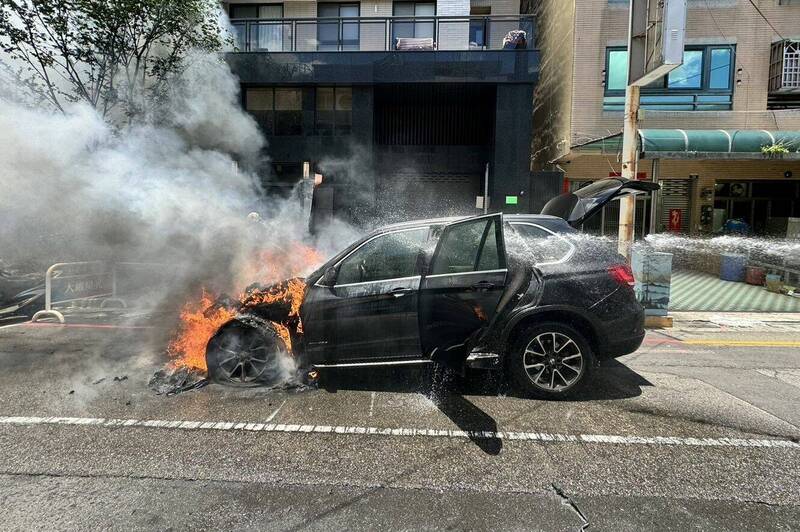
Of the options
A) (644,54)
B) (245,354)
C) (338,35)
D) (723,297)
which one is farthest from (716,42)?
(245,354)

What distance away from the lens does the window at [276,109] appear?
14906 millimetres

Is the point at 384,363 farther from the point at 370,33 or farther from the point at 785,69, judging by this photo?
the point at 785,69

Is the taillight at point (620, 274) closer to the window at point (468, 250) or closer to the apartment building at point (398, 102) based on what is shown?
the window at point (468, 250)

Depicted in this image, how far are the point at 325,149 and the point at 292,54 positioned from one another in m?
2.92

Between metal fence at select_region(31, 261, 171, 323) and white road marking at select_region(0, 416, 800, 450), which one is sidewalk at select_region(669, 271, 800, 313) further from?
metal fence at select_region(31, 261, 171, 323)

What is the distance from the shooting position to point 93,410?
4.02 m

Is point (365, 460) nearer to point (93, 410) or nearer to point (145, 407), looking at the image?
point (145, 407)

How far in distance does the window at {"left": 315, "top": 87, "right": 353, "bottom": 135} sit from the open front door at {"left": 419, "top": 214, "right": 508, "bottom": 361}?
11.4 meters

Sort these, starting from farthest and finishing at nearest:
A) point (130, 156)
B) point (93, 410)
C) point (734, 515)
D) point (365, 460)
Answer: point (130, 156), point (93, 410), point (365, 460), point (734, 515)

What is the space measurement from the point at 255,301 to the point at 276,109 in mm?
11823

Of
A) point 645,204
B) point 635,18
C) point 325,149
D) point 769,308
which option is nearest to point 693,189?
point 645,204

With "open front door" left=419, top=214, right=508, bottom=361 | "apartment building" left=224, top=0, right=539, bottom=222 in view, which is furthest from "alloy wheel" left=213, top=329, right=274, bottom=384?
"apartment building" left=224, top=0, right=539, bottom=222

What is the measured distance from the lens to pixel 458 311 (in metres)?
4.14

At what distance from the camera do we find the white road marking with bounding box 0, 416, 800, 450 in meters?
3.50
